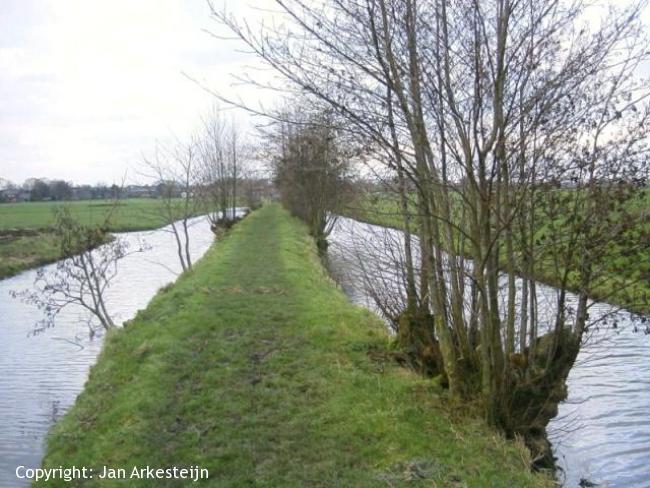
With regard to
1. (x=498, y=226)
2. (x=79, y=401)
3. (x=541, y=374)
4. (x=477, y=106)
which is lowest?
(x=79, y=401)

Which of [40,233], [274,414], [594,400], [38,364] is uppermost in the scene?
[274,414]

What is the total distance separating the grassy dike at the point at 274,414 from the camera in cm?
580

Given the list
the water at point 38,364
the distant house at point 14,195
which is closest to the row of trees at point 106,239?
the water at point 38,364

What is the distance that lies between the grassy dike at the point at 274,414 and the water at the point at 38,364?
3.40ft

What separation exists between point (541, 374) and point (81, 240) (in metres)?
12.2

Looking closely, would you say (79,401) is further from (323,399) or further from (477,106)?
(477,106)

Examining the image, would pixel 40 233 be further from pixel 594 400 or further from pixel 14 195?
pixel 14 195

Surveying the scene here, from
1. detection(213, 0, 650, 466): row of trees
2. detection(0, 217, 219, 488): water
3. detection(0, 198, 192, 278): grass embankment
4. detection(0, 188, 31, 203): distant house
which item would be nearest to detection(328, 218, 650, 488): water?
detection(213, 0, 650, 466): row of trees

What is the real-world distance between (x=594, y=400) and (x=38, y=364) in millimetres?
10627

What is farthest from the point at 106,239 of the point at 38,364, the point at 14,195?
the point at 14,195

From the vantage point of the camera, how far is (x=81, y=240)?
52.5ft

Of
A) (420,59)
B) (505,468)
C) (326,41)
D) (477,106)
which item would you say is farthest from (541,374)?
(326,41)

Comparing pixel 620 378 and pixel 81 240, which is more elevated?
pixel 81 240

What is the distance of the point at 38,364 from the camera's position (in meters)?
13.5
